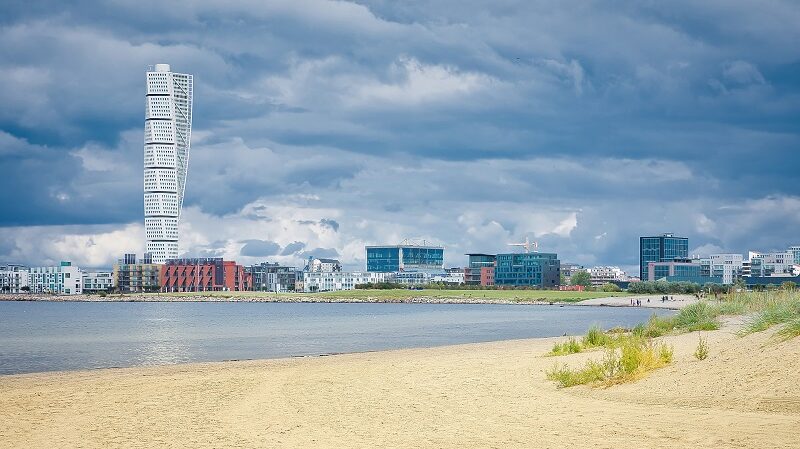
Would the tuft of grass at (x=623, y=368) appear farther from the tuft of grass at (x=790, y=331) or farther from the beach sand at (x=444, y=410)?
the tuft of grass at (x=790, y=331)

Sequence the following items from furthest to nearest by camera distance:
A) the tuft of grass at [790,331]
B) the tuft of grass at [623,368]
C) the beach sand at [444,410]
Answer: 1. the tuft of grass at [623,368]
2. the tuft of grass at [790,331]
3. the beach sand at [444,410]

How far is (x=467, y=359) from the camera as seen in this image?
31.1 metres

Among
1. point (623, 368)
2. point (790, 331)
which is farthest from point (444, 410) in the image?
point (790, 331)

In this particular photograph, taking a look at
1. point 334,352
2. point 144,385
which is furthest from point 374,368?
point 334,352

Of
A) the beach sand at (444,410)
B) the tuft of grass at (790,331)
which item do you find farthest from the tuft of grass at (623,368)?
the tuft of grass at (790,331)

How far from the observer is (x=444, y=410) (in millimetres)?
17438

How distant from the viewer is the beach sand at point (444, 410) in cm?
1370

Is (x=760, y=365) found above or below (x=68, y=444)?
above

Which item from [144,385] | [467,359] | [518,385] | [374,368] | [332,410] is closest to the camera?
[332,410]

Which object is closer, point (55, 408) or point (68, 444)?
point (68, 444)

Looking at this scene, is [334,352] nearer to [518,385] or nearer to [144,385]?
[144,385]

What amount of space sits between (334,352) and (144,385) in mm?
19532

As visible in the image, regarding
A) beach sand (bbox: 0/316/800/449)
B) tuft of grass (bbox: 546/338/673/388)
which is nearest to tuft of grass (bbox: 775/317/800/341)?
beach sand (bbox: 0/316/800/449)

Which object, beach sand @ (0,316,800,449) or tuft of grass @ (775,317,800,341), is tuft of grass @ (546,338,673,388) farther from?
tuft of grass @ (775,317,800,341)
